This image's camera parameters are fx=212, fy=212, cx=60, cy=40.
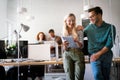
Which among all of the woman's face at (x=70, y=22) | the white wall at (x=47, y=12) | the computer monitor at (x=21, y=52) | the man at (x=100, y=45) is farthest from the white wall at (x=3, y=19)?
the man at (x=100, y=45)

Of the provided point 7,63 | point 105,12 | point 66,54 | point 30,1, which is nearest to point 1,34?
point 30,1

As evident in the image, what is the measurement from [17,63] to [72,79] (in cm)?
119

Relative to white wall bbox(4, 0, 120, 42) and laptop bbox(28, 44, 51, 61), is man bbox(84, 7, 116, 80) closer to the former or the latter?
laptop bbox(28, 44, 51, 61)

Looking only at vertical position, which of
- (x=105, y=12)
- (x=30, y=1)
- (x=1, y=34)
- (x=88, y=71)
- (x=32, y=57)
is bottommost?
(x=88, y=71)

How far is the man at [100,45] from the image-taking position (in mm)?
2225

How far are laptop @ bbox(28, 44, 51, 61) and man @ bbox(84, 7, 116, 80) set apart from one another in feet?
3.71

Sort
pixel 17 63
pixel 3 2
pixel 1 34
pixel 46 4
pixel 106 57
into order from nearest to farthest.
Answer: pixel 106 57 → pixel 17 63 → pixel 1 34 → pixel 3 2 → pixel 46 4

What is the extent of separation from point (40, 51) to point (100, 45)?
1.29 metres

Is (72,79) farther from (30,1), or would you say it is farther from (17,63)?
(30,1)

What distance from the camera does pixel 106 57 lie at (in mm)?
2252

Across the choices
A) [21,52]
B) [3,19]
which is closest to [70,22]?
[21,52]

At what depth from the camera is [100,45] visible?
2285 millimetres

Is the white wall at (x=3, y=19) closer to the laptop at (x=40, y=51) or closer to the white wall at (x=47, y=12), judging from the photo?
the white wall at (x=47, y=12)

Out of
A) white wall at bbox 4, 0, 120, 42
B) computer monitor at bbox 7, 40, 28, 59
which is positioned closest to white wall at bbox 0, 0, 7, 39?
white wall at bbox 4, 0, 120, 42
